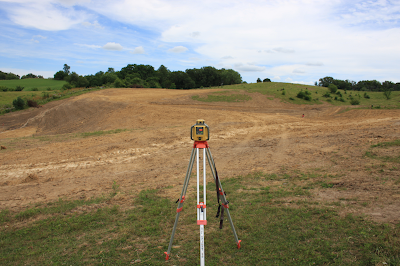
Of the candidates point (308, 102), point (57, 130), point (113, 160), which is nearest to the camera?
point (113, 160)

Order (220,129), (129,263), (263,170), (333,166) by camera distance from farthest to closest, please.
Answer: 1. (220,129)
2. (263,170)
3. (333,166)
4. (129,263)

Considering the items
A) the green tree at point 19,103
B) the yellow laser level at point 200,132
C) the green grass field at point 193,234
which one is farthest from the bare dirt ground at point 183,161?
the green tree at point 19,103

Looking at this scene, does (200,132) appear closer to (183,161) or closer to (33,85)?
(183,161)

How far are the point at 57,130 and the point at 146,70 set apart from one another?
62.4 metres

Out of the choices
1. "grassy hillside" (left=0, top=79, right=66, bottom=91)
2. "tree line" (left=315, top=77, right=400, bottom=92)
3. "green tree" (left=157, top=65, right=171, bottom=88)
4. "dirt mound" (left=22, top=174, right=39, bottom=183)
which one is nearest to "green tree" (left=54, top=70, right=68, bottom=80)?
"grassy hillside" (left=0, top=79, right=66, bottom=91)

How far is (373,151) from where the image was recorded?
8031 mm

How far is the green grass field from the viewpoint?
3672mm

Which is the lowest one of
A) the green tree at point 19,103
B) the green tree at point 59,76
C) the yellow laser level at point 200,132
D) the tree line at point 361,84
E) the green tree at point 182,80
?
the yellow laser level at point 200,132

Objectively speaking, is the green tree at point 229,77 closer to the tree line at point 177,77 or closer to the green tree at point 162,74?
the tree line at point 177,77

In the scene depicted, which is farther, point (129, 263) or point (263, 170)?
point (263, 170)

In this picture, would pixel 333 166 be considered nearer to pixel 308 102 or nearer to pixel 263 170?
pixel 263 170

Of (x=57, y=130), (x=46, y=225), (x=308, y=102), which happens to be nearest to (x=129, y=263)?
(x=46, y=225)

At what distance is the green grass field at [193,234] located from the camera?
367cm

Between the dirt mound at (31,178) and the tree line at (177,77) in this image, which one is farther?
the tree line at (177,77)
